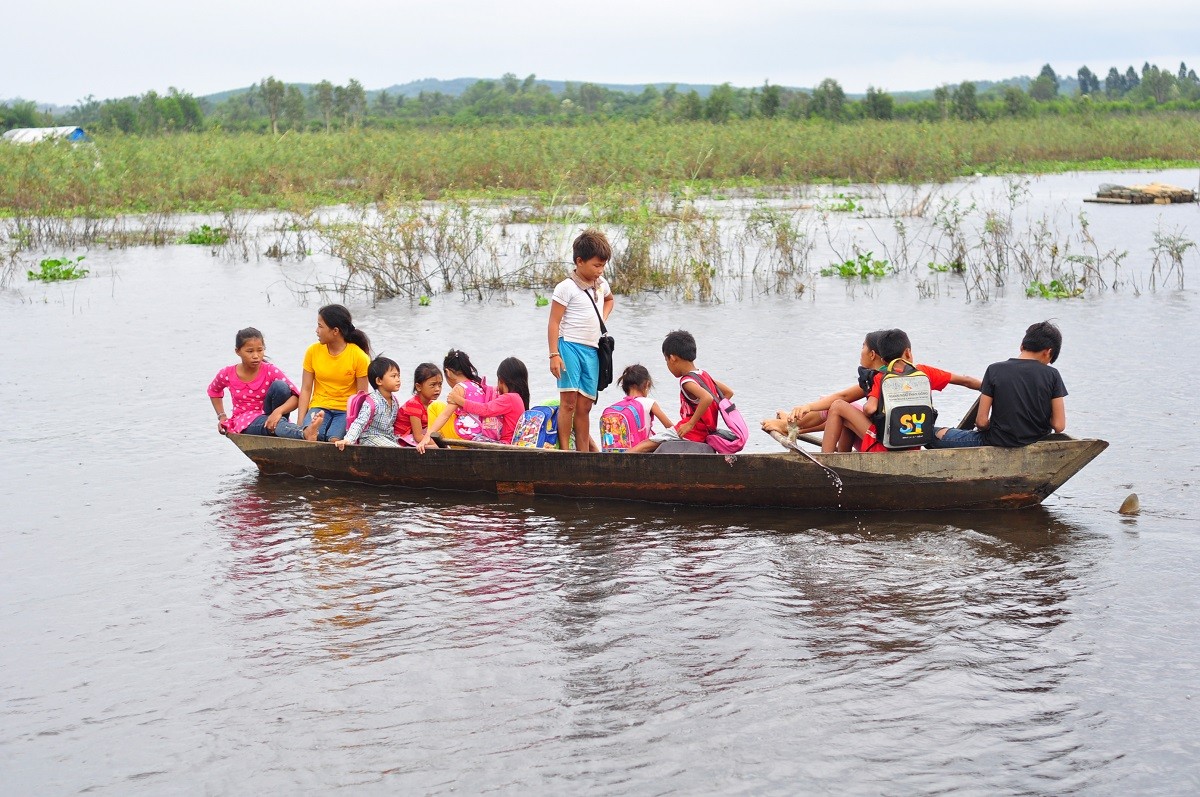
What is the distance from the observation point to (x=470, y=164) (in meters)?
24.5

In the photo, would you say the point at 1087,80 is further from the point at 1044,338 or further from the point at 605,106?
the point at 1044,338

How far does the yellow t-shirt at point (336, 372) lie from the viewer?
704 cm

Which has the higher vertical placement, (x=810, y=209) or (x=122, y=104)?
(x=122, y=104)

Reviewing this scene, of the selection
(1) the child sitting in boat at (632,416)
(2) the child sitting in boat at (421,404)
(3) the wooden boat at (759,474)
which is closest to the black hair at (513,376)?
(2) the child sitting in boat at (421,404)

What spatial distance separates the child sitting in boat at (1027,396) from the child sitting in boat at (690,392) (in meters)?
1.29

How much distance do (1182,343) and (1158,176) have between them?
2042 cm

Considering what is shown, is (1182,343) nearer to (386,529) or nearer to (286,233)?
(386,529)

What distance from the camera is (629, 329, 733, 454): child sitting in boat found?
6.17 m

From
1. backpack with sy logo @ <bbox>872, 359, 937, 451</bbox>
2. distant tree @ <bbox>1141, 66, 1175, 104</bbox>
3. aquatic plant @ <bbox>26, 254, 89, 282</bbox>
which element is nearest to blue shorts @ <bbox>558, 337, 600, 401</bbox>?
backpack with sy logo @ <bbox>872, 359, 937, 451</bbox>

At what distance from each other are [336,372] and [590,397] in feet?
5.13

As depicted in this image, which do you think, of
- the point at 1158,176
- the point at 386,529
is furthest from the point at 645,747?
the point at 1158,176

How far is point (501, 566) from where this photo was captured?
5.61m

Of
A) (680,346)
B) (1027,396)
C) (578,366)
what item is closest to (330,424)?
(578,366)

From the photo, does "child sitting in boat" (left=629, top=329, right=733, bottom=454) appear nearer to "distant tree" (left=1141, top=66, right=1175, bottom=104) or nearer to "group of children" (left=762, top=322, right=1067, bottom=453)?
"group of children" (left=762, top=322, right=1067, bottom=453)
